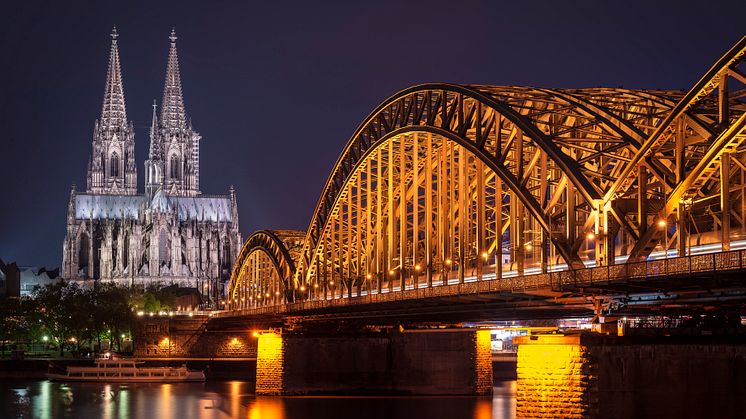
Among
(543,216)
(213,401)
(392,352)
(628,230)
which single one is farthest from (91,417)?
(628,230)

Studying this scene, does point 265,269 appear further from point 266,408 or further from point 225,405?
point 266,408

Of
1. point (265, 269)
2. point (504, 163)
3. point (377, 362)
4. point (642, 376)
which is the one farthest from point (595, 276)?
point (265, 269)

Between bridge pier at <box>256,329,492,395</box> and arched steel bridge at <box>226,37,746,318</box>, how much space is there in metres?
4.64

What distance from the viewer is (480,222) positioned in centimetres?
7050

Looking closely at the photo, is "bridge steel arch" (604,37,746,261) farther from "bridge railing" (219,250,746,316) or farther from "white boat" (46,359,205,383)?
"white boat" (46,359,205,383)

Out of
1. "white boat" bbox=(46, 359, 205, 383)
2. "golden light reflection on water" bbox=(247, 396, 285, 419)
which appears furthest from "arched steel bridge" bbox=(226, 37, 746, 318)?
"white boat" bbox=(46, 359, 205, 383)

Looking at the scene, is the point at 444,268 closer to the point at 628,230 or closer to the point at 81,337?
the point at 628,230

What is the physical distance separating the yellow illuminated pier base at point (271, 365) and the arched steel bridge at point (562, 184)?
5962 millimetres

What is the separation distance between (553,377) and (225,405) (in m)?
58.9

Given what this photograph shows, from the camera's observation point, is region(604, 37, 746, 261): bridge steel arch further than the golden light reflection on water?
No

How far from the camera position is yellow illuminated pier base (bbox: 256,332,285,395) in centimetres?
10694

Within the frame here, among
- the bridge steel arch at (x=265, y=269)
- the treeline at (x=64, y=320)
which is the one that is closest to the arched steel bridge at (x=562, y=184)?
the bridge steel arch at (x=265, y=269)

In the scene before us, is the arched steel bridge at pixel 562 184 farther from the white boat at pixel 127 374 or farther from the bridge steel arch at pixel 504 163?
the white boat at pixel 127 374

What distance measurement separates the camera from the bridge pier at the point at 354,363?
104062mm
